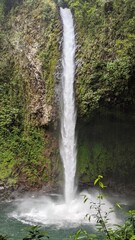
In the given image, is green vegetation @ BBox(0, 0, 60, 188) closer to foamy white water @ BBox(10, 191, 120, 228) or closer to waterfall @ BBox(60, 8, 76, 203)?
waterfall @ BBox(60, 8, 76, 203)

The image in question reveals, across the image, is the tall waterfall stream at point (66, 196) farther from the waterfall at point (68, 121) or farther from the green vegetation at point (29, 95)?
the green vegetation at point (29, 95)

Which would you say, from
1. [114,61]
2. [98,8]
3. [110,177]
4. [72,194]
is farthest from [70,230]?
[98,8]

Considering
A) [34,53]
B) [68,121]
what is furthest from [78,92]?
[34,53]

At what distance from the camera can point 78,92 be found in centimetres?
1355

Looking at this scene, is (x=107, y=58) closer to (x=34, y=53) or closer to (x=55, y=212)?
(x=34, y=53)

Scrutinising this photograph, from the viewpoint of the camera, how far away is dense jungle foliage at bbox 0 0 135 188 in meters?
12.8

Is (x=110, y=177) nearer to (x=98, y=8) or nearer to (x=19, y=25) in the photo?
(x=98, y=8)

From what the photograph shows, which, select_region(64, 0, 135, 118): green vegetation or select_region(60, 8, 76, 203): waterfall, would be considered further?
select_region(60, 8, 76, 203): waterfall

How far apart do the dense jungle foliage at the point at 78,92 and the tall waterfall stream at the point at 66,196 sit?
0.36 metres

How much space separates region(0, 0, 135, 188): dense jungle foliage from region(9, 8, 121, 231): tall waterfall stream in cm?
36

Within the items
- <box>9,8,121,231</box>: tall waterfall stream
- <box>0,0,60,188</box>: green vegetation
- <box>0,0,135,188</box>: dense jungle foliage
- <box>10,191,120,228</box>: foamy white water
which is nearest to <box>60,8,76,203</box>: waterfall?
<box>9,8,121,231</box>: tall waterfall stream

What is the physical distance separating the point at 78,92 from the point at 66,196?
448 cm

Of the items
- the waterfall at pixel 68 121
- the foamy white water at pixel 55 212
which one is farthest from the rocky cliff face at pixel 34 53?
the foamy white water at pixel 55 212

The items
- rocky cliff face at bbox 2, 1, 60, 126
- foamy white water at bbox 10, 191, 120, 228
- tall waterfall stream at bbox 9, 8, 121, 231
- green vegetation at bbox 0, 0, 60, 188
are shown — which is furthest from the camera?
rocky cliff face at bbox 2, 1, 60, 126
